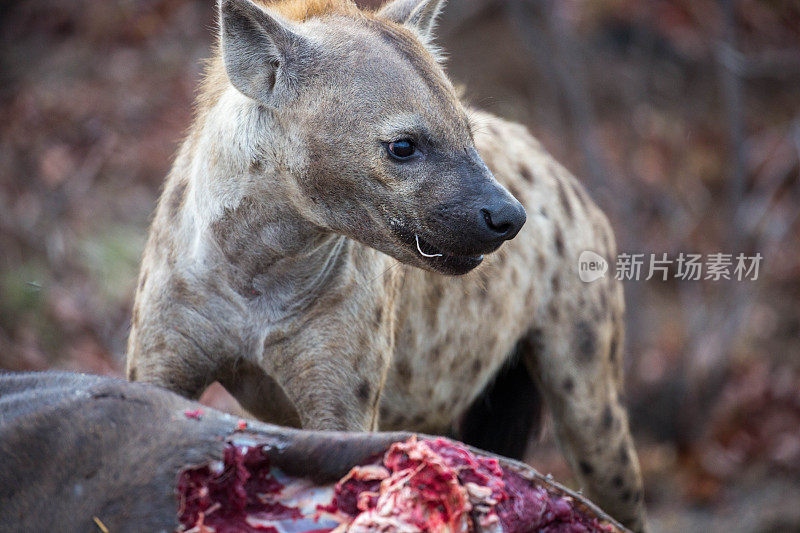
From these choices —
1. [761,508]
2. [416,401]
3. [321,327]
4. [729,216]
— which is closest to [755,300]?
[729,216]

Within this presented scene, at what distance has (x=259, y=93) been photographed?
255 cm

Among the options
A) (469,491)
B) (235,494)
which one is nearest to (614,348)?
(469,491)

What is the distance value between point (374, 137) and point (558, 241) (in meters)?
1.51

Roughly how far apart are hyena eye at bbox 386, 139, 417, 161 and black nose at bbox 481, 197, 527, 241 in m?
0.23

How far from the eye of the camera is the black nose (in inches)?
93.4

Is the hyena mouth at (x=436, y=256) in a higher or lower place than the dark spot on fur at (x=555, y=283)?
higher

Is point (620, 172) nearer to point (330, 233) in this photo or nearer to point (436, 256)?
point (330, 233)

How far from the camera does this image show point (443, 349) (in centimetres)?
350

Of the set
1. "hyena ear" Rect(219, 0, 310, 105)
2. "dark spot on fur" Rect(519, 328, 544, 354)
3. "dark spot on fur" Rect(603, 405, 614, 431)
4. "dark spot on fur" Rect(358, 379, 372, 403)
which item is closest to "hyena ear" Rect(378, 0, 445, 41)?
"hyena ear" Rect(219, 0, 310, 105)

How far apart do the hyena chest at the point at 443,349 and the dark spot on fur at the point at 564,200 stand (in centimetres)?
→ 43

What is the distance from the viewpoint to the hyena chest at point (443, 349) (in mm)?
3387

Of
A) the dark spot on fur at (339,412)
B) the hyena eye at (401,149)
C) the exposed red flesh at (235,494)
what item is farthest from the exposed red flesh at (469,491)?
the dark spot on fur at (339,412)

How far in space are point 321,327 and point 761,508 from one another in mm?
3980

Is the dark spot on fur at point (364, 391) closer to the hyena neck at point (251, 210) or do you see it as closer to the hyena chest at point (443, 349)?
the hyena neck at point (251, 210)
